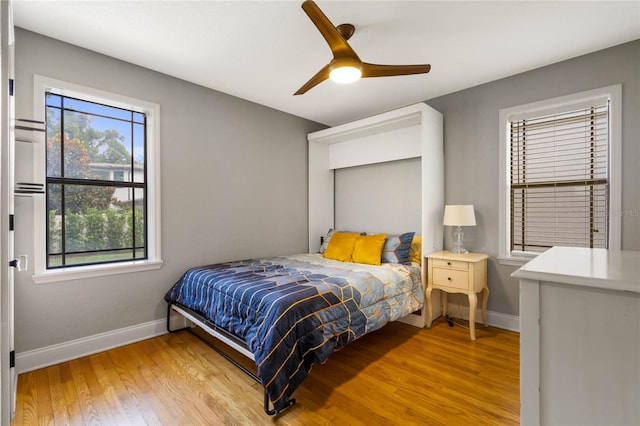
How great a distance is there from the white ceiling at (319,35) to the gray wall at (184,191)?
23cm

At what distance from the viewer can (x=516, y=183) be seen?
314 centimetres

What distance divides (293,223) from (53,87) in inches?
108

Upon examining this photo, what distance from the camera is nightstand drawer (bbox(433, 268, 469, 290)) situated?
294 cm

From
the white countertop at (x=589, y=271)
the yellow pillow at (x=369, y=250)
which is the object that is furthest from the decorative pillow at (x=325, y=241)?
the white countertop at (x=589, y=271)

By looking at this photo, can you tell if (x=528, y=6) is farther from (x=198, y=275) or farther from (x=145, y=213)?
(x=145, y=213)

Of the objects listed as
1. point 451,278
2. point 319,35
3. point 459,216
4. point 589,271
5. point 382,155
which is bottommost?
point 451,278

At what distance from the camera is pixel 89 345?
257 centimetres

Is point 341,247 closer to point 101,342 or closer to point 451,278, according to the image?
point 451,278

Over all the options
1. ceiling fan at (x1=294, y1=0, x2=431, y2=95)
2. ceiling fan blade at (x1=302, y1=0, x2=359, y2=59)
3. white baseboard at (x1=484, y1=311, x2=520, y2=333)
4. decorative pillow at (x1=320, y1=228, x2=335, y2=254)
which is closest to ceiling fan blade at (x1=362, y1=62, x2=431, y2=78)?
ceiling fan at (x1=294, y1=0, x2=431, y2=95)

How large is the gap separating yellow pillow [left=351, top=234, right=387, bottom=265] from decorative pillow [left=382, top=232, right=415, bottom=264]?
8cm

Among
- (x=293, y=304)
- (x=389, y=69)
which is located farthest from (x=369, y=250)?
(x=389, y=69)

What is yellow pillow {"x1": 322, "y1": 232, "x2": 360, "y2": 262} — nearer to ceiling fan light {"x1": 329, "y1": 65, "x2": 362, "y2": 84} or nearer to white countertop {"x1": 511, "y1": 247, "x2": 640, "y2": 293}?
ceiling fan light {"x1": 329, "y1": 65, "x2": 362, "y2": 84}

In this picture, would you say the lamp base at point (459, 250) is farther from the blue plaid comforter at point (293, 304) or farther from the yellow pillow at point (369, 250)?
the yellow pillow at point (369, 250)

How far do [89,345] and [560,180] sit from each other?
4520mm
